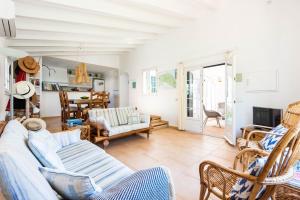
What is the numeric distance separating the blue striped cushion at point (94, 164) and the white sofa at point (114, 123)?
3.84 feet

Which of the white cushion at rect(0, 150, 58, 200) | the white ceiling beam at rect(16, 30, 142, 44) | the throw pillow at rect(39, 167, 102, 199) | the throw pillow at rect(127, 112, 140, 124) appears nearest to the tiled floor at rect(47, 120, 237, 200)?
the throw pillow at rect(127, 112, 140, 124)

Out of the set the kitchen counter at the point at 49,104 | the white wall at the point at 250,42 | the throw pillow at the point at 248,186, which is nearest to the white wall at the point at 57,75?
the kitchen counter at the point at 49,104

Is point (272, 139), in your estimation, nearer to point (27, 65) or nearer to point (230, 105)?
point (230, 105)

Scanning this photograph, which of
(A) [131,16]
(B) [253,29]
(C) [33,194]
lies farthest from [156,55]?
(C) [33,194]

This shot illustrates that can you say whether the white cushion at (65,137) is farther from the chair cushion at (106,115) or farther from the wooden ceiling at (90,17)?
the wooden ceiling at (90,17)

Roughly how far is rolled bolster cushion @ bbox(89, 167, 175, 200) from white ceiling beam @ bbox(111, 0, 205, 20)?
3436mm

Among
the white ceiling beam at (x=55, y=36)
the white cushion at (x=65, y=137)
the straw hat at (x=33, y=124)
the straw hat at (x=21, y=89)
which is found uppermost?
the white ceiling beam at (x=55, y=36)

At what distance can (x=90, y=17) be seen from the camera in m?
3.83

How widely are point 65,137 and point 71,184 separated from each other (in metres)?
1.68

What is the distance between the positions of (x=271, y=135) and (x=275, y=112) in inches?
45.9

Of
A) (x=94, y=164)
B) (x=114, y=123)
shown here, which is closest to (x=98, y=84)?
(x=114, y=123)

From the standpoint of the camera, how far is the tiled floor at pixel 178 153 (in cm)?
215

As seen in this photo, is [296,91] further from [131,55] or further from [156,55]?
[131,55]

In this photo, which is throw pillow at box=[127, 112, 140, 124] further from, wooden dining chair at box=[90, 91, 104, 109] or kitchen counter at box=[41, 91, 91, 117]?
kitchen counter at box=[41, 91, 91, 117]
